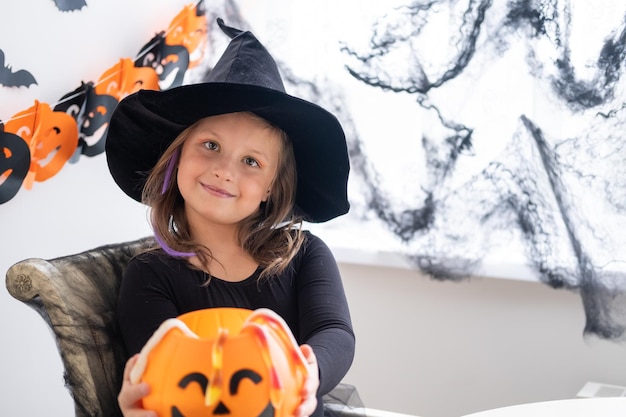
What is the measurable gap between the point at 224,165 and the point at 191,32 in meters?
0.99

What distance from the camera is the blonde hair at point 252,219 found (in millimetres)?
1390

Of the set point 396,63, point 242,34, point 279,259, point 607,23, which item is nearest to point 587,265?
point 607,23

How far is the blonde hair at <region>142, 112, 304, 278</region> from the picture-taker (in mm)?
1390

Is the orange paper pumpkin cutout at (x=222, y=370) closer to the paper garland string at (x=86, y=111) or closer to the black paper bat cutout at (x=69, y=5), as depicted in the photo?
the paper garland string at (x=86, y=111)

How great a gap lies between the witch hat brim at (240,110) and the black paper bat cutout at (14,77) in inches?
14.9

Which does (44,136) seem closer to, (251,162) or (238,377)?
(251,162)

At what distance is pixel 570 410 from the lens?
109 centimetres

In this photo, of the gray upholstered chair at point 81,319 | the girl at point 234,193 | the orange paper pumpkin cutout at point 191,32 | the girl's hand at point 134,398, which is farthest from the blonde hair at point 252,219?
the orange paper pumpkin cutout at point 191,32

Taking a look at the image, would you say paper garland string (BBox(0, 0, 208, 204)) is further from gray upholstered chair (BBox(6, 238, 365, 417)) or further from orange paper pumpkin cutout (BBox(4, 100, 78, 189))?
gray upholstered chair (BBox(6, 238, 365, 417))

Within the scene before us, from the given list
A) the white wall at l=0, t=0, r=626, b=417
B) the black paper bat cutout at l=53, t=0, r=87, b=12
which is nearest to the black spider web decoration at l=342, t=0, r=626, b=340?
the white wall at l=0, t=0, r=626, b=417

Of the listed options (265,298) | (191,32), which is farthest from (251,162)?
(191,32)

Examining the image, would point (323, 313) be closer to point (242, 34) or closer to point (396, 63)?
point (242, 34)

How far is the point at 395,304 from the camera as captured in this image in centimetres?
239

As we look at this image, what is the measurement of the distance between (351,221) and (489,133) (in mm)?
482
